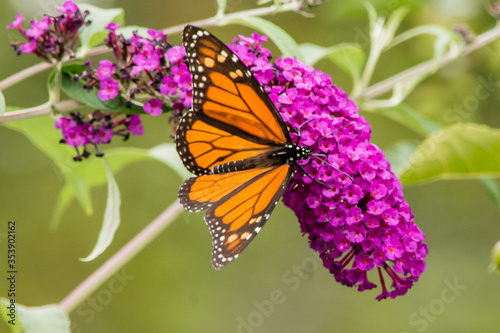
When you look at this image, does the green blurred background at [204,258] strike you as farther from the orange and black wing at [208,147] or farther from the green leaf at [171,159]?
the orange and black wing at [208,147]

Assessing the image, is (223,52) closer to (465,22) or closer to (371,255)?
(371,255)

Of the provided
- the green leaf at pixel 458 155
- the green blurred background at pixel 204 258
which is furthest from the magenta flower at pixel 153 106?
the green blurred background at pixel 204 258

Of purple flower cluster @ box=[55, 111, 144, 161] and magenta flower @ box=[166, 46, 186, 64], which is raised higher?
magenta flower @ box=[166, 46, 186, 64]

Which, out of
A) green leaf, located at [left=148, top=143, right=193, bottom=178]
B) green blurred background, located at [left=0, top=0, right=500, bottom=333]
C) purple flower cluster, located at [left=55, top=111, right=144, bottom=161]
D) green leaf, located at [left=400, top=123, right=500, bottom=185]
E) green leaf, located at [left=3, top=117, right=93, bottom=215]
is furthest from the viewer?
green blurred background, located at [left=0, top=0, right=500, bottom=333]

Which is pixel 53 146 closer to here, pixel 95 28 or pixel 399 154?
pixel 95 28

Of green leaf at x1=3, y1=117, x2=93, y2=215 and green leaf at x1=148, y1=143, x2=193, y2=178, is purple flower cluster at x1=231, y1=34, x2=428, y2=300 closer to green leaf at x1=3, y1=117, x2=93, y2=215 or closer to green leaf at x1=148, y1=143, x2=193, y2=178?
green leaf at x1=148, y1=143, x2=193, y2=178

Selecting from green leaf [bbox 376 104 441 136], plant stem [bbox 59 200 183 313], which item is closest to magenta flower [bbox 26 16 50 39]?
plant stem [bbox 59 200 183 313]
